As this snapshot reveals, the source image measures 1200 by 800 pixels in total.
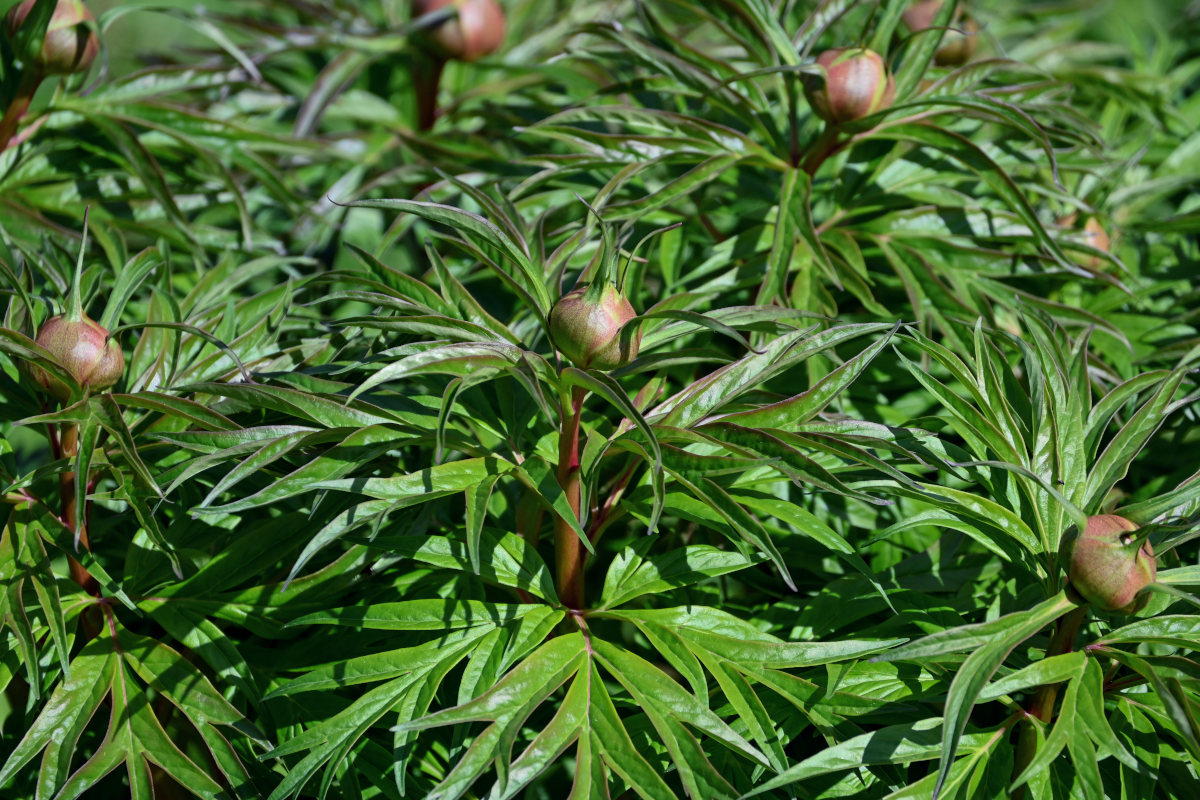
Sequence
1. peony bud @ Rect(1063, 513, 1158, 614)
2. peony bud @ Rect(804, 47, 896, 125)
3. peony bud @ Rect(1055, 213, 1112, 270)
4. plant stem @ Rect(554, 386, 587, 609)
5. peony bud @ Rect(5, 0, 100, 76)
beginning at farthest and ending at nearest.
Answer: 1. peony bud @ Rect(1055, 213, 1112, 270)
2. peony bud @ Rect(5, 0, 100, 76)
3. peony bud @ Rect(804, 47, 896, 125)
4. plant stem @ Rect(554, 386, 587, 609)
5. peony bud @ Rect(1063, 513, 1158, 614)

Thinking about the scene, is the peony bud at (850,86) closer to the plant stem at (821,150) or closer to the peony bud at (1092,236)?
the plant stem at (821,150)

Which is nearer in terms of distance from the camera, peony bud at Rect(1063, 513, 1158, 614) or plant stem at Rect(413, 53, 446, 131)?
peony bud at Rect(1063, 513, 1158, 614)

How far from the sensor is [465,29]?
1.79 metres

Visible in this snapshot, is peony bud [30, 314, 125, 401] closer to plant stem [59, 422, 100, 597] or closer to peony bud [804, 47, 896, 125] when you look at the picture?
plant stem [59, 422, 100, 597]

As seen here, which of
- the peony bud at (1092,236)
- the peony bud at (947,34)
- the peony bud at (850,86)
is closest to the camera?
the peony bud at (850,86)

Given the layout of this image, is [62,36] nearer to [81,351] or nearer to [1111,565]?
[81,351]

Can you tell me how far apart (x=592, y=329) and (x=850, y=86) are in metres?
0.54

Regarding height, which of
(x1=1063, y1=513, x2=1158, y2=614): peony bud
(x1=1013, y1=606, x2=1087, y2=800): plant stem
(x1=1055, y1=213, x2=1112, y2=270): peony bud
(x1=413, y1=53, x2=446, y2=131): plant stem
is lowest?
(x1=1013, y1=606, x2=1087, y2=800): plant stem

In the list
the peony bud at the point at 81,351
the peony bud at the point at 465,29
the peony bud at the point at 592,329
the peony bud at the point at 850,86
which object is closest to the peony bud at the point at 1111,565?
the peony bud at the point at 592,329

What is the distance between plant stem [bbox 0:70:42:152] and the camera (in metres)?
1.41

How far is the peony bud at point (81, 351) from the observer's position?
1.03 m

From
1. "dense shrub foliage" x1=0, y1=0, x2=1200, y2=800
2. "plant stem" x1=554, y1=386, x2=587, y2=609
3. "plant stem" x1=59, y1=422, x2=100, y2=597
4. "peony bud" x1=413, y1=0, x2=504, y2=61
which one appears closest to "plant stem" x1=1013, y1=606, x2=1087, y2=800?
"dense shrub foliage" x1=0, y1=0, x2=1200, y2=800

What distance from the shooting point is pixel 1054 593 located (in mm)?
973

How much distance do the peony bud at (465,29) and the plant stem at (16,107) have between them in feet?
2.07
